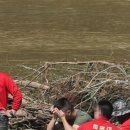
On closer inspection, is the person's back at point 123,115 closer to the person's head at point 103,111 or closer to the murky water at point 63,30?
the person's head at point 103,111

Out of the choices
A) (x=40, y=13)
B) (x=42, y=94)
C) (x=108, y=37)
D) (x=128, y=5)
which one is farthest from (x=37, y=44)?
(x=128, y=5)

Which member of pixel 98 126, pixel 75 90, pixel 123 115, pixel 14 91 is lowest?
pixel 75 90

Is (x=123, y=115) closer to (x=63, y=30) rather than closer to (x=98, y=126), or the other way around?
(x=98, y=126)

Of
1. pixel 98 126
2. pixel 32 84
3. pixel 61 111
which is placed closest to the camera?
pixel 98 126

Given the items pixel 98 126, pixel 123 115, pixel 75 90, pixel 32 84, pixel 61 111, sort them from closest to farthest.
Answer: pixel 98 126, pixel 123 115, pixel 61 111, pixel 75 90, pixel 32 84

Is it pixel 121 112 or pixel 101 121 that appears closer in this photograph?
pixel 101 121

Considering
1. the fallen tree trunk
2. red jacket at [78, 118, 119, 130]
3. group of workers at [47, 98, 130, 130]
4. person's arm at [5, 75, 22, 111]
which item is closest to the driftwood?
the fallen tree trunk

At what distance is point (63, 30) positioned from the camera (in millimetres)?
30344

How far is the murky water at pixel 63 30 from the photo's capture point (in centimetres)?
2244

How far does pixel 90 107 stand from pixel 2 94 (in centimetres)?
258

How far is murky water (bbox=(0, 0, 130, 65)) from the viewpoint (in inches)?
883

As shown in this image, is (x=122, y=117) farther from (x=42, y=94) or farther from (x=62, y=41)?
(x=62, y=41)

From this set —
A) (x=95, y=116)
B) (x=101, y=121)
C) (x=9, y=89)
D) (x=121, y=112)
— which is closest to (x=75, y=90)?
(x=9, y=89)

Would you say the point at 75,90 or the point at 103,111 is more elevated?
the point at 103,111
